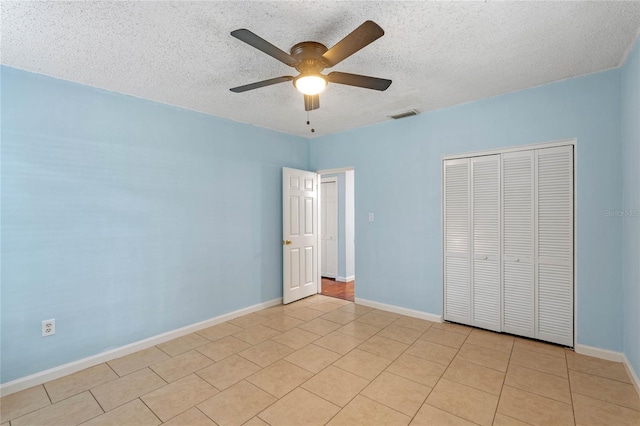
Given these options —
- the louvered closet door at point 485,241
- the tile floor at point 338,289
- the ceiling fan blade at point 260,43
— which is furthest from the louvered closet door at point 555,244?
the ceiling fan blade at point 260,43

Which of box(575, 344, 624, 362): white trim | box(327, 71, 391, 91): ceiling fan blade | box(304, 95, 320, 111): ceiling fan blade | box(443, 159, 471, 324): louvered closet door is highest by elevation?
box(327, 71, 391, 91): ceiling fan blade

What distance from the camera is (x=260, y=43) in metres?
1.76

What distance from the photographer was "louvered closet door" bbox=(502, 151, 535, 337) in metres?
3.22

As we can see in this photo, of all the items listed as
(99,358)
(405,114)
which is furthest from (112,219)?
(405,114)

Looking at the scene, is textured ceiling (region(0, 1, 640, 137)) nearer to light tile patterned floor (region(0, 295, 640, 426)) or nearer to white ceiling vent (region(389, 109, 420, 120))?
white ceiling vent (region(389, 109, 420, 120))

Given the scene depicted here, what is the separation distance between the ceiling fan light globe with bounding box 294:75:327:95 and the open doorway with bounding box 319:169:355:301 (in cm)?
387

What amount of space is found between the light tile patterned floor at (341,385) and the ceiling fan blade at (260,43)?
2.42 metres

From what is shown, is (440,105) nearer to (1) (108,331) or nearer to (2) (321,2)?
(2) (321,2)

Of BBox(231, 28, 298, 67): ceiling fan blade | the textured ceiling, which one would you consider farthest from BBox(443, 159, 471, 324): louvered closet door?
BBox(231, 28, 298, 67): ceiling fan blade

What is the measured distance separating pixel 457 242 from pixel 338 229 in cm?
292

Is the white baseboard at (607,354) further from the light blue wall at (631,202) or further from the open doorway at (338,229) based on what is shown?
the open doorway at (338,229)

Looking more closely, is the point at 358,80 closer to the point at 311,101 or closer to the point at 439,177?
the point at 311,101

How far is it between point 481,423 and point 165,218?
3.42m

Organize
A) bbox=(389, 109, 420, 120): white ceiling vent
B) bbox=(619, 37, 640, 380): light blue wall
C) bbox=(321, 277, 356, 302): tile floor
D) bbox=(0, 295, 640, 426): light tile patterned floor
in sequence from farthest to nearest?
1. bbox=(321, 277, 356, 302): tile floor
2. bbox=(389, 109, 420, 120): white ceiling vent
3. bbox=(619, 37, 640, 380): light blue wall
4. bbox=(0, 295, 640, 426): light tile patterned floor
